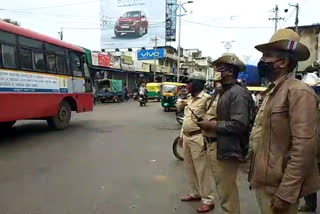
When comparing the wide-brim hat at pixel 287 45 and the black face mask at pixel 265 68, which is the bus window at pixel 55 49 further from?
the wide-brim hat at pixel 287 45

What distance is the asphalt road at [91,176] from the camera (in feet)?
16.0

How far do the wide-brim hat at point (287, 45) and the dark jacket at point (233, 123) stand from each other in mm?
1024

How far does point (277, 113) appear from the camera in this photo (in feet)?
7.75

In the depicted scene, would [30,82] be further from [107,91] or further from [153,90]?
[153,90]

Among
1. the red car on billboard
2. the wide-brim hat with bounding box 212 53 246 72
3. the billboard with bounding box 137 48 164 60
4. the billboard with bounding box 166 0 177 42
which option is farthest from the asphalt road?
the red car on billboard

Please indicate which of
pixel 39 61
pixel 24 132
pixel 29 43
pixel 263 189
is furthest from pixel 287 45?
pixel 24 132

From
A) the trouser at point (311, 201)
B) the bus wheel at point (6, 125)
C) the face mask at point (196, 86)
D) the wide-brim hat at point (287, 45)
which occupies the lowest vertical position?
the bus wheel at point (6, 125)

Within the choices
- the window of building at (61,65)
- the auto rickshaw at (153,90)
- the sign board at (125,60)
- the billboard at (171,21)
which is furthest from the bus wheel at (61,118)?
the billboard at (171,21)

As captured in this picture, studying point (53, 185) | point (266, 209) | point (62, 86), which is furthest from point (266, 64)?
point (62, 86)

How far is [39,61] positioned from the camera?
37.9ft

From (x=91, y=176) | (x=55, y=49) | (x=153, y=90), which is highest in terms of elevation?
(x=55, y=49)

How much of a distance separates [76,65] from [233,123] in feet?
37.4

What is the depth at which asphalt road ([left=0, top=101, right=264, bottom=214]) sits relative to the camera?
487cm

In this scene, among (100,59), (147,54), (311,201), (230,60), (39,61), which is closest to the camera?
(230,60)
